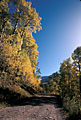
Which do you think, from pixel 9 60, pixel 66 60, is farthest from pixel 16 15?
pixel 66 60

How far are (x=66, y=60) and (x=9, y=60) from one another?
1216 cm

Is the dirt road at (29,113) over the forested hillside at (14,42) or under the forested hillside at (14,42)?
under

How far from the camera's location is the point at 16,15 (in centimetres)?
1166

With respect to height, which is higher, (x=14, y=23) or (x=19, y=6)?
(x=19, y=6)

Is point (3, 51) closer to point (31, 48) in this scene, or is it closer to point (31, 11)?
point (31, 11)

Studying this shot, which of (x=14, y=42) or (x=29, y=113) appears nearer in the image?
(x=29, y=113)

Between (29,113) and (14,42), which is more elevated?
(14,42)

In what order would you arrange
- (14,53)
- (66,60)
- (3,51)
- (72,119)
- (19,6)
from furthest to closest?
(66,60)
(19,6)
(14,53)
(3,51)
(72,119)

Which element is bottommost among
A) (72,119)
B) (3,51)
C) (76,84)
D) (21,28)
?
(72,119)

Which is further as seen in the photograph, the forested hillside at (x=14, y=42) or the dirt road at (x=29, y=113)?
the forested hillside at (x=14, y=42)

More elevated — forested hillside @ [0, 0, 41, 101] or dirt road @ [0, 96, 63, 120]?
forested hillside @ [0, 0, 41, 101]

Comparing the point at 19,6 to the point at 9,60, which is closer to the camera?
the point at 9,60

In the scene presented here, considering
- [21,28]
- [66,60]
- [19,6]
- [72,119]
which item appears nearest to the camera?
[72,119]

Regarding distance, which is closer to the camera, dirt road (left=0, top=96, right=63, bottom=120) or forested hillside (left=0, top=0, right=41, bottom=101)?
dirt road (left=0, top=96, right=63, bottom=120)
